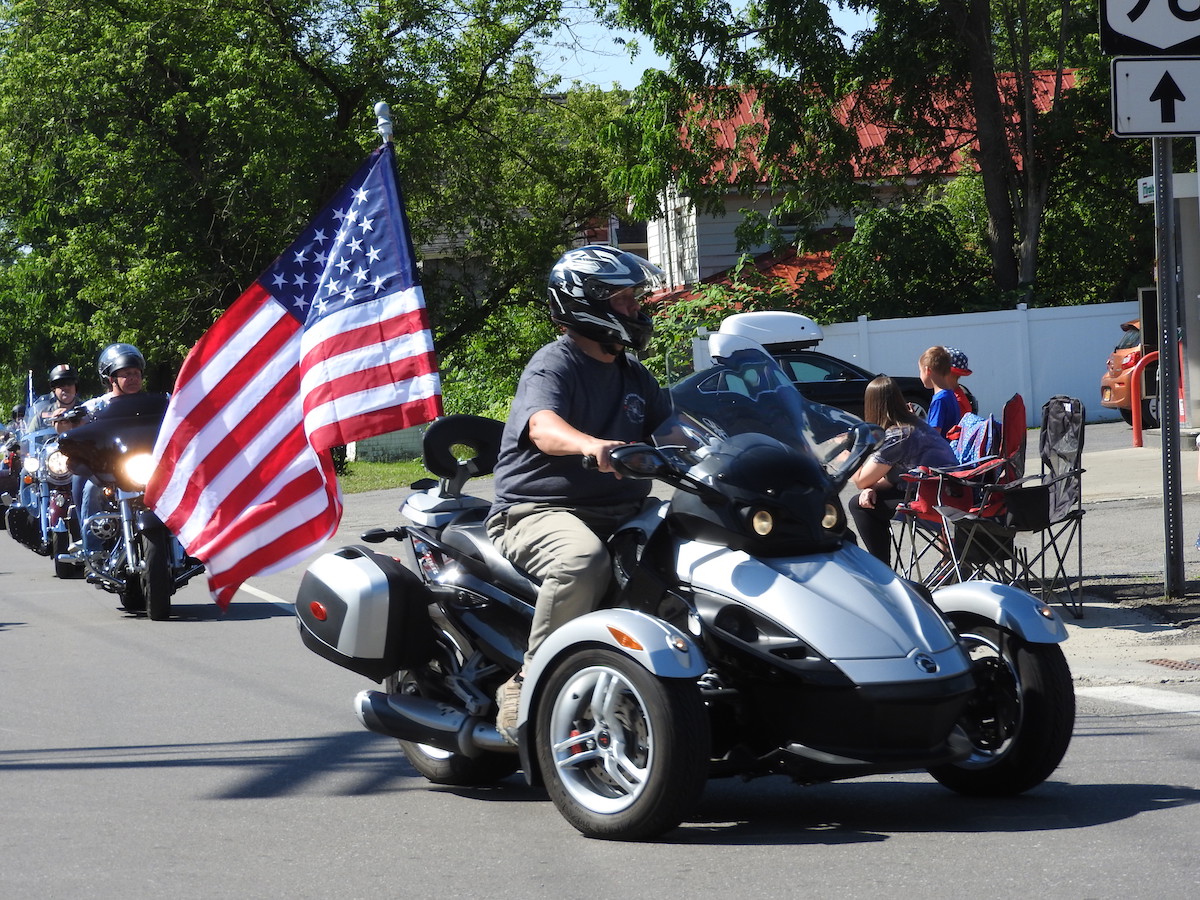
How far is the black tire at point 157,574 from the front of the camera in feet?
37.7

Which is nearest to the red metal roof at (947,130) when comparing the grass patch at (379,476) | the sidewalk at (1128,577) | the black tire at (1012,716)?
the grass patch at (379,476)

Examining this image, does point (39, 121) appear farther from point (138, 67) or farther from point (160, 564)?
point (160, 564)

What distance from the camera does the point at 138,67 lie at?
98.2 ft

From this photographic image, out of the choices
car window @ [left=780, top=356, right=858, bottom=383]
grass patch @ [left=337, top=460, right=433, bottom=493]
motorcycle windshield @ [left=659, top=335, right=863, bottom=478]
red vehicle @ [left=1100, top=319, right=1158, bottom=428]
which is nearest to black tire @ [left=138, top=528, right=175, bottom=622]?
motorcycle windshield @ [left=659, top=335, right=863, bottom=478]

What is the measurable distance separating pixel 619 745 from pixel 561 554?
25.8 inches

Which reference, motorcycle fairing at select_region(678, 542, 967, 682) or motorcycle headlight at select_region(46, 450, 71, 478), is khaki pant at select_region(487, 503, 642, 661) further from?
motorcycle headlight at select_region(46, 450, 71, 478)

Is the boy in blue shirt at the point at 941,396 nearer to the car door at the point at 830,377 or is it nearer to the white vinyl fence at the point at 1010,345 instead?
the car door at the point at 830,377

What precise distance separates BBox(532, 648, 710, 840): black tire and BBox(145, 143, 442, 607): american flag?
1834 mm

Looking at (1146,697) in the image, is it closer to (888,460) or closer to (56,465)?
(888,460)

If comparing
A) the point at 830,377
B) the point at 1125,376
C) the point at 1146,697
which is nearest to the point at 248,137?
the point at 830,377

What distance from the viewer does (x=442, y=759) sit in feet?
20.1

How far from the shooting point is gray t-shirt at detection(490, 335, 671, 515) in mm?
5559

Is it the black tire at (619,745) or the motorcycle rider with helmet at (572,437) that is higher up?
the motorcycle rider with helmet at (572,437)

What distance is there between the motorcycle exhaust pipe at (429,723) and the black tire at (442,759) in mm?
112
